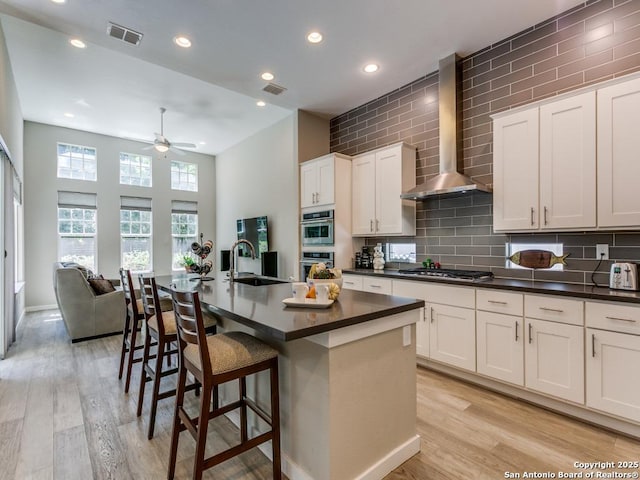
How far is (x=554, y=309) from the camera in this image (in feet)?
7.75

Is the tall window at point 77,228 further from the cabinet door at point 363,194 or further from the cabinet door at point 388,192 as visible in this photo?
the cabinet door at point 388,192

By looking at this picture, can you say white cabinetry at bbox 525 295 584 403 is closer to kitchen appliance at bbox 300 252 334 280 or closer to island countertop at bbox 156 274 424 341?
island countertop at bbox 156 274 424 341

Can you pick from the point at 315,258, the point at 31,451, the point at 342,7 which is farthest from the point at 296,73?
the point at 31,451

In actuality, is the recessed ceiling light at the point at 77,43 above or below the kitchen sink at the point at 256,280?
above

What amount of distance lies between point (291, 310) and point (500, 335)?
1.96 metres

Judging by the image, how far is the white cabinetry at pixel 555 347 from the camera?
2267 millimetres

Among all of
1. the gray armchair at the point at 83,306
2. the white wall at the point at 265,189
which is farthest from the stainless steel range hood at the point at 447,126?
the gray armchair at the point at 83,306

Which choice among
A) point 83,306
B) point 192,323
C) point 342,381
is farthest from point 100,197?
point 342,381

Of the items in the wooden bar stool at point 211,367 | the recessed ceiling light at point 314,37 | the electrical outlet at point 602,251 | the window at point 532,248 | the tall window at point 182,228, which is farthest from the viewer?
the tall window at point 182,228

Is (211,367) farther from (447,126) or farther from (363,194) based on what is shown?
(447,126)

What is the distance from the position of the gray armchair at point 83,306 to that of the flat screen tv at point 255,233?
2462mm

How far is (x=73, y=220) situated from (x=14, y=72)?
10.1ft

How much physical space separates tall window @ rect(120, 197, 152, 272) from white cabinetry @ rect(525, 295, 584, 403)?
7368mm

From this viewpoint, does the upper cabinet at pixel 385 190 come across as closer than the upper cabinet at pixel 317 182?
Yes
